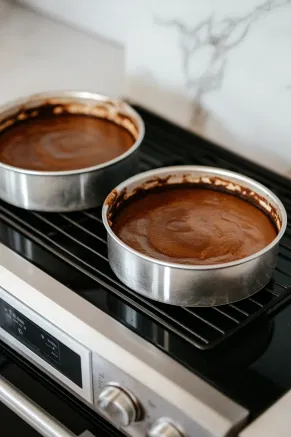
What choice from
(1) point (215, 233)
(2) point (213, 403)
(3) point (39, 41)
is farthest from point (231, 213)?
(3) point (39, 41)

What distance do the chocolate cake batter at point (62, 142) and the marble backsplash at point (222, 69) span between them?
0.14m

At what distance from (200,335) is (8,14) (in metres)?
1.03

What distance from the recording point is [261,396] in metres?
0.70

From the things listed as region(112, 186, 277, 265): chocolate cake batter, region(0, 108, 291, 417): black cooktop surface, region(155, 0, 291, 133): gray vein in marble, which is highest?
region(155, 0, 291, 133): gray vein in marble

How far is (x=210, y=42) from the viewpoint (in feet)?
3.51

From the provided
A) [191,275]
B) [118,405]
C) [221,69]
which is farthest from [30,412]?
[221,69]

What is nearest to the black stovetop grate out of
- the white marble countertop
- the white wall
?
the white marble countertop

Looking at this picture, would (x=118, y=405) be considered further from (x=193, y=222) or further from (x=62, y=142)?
(x=62, y=142)

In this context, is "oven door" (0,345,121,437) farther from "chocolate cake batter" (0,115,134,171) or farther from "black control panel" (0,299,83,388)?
"chocolate cake batter" (0,115,134,171)

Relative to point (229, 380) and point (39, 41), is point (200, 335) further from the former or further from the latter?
point (39, 41)

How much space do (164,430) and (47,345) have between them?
19 centimetres

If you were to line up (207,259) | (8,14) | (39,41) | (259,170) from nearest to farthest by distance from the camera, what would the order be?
1. (207,259)
2. (259,170)
3. (39,41)
4. (8,14)

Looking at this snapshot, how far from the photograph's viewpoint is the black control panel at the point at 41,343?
0.80m

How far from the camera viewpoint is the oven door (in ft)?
2.71
